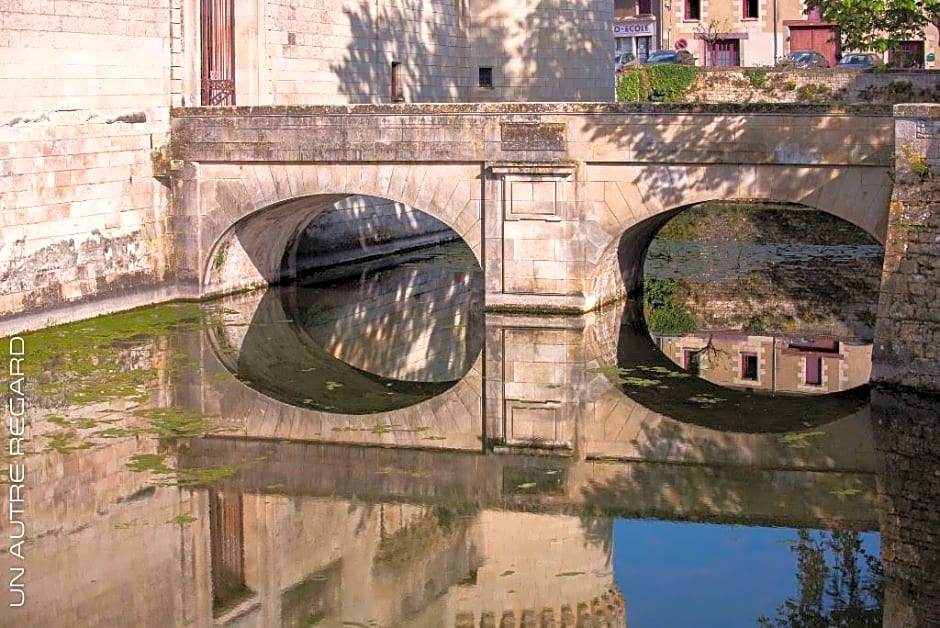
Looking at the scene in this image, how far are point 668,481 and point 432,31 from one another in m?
15.9

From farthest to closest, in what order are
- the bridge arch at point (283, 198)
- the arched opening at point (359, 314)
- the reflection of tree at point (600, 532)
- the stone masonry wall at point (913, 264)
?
the bridge arch at point (283, 198) → the arched opening at point (359, 314) → the stone masonry wall at point (913, 264) → the reflection of tree at point (600, 532)

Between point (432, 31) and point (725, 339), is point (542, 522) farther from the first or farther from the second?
point (432, 31)

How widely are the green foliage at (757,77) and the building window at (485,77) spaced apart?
31.1 ft

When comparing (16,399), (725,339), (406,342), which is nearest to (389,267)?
(406,342)

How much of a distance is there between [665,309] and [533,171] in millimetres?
3005

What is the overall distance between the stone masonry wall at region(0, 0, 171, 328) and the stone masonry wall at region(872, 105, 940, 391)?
29.7ft

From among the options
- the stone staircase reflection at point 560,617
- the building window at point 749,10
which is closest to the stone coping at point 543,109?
the stone staircase reflection at point 560,617

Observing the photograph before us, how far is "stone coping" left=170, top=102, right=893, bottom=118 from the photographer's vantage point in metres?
17.1

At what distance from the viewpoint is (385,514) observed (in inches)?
458

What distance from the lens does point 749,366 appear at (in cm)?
1702

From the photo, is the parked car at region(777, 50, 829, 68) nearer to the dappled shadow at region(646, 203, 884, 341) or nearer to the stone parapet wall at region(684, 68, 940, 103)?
the stone parapet wall at region(684, 68, 940, 103)

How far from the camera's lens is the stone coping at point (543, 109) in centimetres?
1711

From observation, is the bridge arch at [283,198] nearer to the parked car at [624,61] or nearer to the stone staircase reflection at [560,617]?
the stone staircase reflection at [560,617]

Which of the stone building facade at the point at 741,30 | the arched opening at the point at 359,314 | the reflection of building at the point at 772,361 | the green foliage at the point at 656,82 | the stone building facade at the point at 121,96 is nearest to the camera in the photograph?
the reflection of building at the point at 772,361
